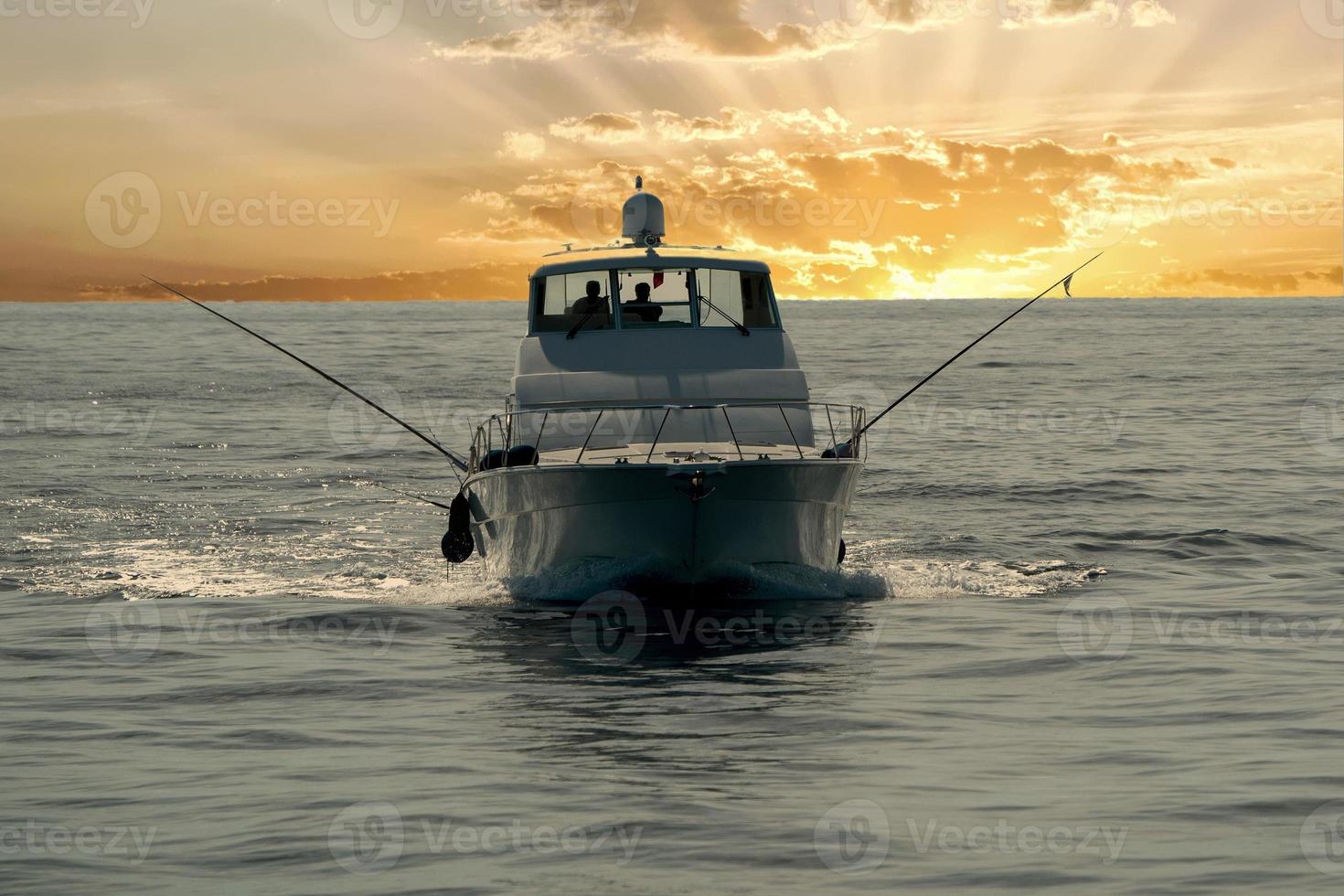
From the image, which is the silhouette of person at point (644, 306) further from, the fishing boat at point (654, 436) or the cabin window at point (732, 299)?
the cabin window at point (732, 299)

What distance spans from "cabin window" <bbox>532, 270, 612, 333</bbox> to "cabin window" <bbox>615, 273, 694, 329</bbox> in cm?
22

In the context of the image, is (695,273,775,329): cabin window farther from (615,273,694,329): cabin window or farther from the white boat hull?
the white boat hull

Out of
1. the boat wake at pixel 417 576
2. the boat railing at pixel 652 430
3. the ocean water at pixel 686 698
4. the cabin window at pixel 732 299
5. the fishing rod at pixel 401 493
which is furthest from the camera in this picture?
the fishing rod at pixel 401 493

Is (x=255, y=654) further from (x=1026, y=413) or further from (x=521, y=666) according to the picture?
(x=1026, y=413)

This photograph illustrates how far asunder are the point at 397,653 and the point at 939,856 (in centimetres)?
672

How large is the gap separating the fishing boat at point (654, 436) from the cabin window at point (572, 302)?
0.9 inches

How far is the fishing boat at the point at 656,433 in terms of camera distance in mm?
13875

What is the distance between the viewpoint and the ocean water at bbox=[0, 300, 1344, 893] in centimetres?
751

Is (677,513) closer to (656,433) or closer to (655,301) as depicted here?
(656,433)

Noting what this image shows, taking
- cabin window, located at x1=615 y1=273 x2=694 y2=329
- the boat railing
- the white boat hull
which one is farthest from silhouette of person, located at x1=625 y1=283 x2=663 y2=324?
the white boat hull

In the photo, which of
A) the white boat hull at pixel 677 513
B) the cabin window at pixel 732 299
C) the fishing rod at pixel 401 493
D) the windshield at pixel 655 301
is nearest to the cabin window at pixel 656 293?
the windshield at pixel 655 301

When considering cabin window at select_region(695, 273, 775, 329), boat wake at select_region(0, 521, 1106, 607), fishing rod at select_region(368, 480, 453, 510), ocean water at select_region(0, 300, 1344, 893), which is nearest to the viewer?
ocean water at select_region(0, 300, 1344, 893)

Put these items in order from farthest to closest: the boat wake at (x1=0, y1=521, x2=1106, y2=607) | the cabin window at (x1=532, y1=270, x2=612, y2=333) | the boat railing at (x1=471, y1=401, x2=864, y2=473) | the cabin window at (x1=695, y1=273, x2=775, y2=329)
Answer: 1. the cabin window at (x1=695, y1=273, x2=775, y2=329)
2. the cabin window at (x1=532, y1=270, x2=612, y2=333)
3. the boat railing at (x1=471, y1=401, x2=864, y2=473)
4. the boat wake at (x1=0, y1=521, x2=1106, y2=607)

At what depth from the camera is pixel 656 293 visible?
17.5m
